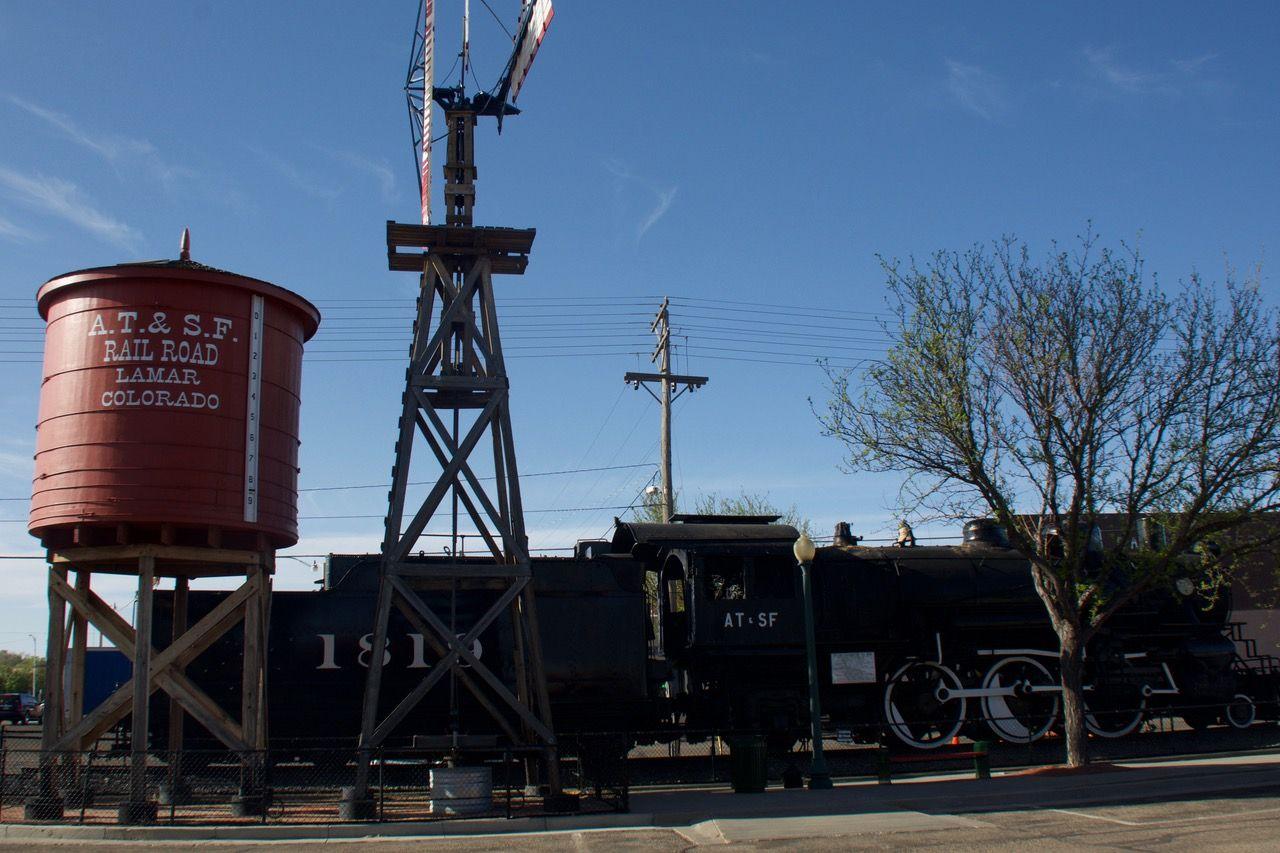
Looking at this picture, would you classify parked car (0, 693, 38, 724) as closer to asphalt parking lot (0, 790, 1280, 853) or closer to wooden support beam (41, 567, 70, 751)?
wooden support beam (41, 567, 70, 751)

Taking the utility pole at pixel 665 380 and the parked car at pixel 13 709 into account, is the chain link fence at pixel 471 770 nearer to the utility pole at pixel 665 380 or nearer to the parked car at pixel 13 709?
the utility pole at pixel 665 380

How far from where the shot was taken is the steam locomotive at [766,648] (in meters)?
16.0

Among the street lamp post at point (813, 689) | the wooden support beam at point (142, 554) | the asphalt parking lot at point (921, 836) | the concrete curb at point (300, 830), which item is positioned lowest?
the asphalt parking lot at point (921, 836)

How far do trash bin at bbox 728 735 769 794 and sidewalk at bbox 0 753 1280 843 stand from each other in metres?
0.26

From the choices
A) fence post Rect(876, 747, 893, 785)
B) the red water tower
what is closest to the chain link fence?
fence post Rect(876, 747, 893, 785)

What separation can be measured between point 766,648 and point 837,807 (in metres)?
4.48

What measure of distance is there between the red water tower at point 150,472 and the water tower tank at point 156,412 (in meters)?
0.02

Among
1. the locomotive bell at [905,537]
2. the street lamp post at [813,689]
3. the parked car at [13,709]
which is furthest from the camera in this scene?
the parked car at [13,709]

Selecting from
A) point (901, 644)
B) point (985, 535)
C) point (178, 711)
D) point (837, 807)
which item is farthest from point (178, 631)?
point (985, 535)

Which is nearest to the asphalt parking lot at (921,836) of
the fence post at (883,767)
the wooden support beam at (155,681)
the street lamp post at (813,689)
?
the wooden support beam at (155,681)

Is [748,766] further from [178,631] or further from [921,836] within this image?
[178,631]

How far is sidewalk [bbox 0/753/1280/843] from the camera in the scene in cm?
1154

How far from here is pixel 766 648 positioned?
17.4 metres

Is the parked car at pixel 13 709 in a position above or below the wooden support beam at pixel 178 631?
below
